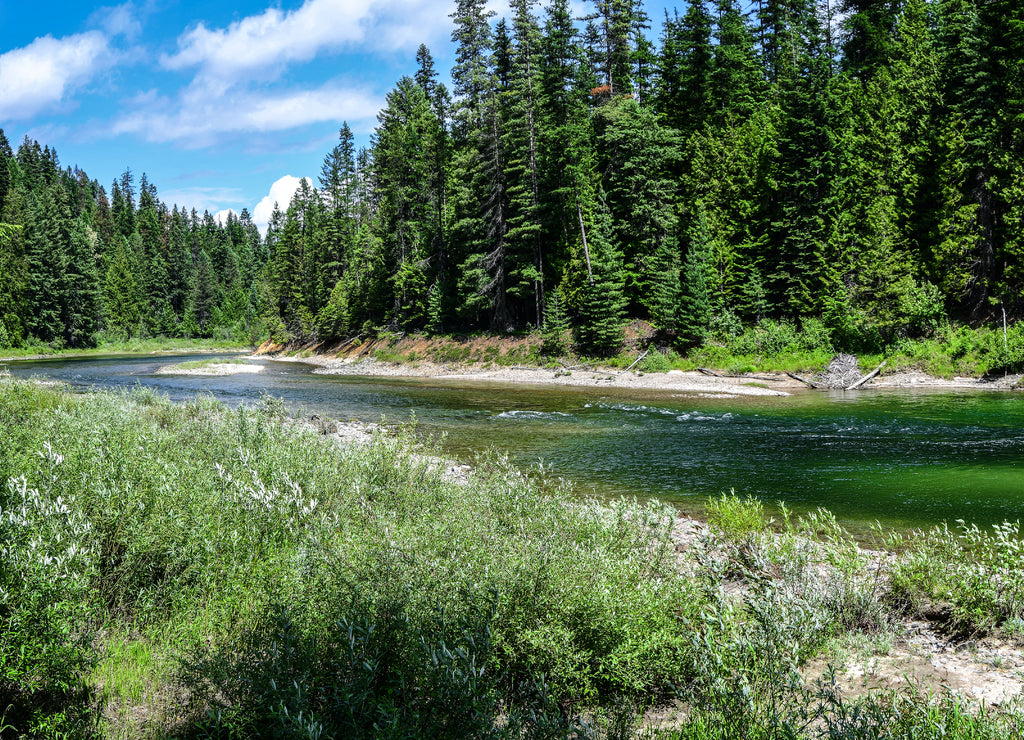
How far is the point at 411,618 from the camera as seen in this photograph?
4.34 m

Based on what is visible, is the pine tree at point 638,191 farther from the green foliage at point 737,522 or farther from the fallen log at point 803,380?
the green foliage at point 737,522

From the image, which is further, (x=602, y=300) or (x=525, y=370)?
(x=525, y=370)

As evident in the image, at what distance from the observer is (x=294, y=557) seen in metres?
5.22

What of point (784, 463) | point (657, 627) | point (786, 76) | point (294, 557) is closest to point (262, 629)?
point (294, 557)

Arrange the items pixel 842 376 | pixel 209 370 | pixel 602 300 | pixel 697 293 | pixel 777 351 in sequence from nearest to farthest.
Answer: pixel 842 376
pixel 777 351
pixel 697 293
pixel 602 300
pixel 209 370

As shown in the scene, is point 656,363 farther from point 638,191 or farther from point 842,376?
point 638,191

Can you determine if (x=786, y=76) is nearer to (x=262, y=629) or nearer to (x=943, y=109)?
(x=943, y=109)

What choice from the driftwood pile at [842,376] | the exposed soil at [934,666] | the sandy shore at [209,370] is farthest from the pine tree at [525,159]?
the exposed soil at [934,666]

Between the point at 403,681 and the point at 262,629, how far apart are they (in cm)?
153

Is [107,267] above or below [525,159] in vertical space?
above

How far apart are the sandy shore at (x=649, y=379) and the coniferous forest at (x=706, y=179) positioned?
11.3 ft

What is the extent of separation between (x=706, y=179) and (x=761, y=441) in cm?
2967

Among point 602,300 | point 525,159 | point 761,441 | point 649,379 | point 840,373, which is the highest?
point 525,159

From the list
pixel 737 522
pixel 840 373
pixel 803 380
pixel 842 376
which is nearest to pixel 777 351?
pixel 803 380
